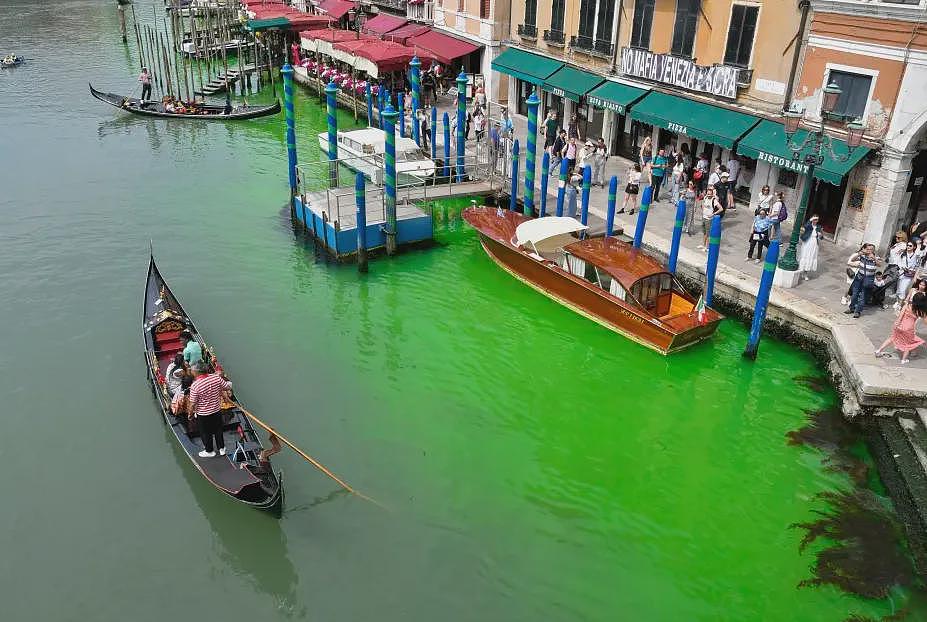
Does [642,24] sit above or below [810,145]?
above

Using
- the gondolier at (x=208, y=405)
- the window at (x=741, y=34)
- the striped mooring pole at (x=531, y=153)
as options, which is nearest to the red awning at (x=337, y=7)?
the striped mooring pole at (x=531, y=153)

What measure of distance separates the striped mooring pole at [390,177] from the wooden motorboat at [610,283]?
2.81 m

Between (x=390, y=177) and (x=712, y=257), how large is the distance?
7.97 metres

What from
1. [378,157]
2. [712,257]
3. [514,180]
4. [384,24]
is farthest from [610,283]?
[384,24]

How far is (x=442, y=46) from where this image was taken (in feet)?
106

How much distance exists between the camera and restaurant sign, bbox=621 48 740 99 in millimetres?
19297

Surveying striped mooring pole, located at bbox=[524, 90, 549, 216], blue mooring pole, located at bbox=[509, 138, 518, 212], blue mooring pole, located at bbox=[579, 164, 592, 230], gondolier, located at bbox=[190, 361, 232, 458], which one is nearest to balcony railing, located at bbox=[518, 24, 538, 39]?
blue mooring pole, located at bbox=[509, 138, 518, 212]

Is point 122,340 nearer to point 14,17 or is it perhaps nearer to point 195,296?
point 195,296

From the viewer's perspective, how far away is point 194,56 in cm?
4588

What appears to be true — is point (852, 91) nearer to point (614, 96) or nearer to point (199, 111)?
point (614, 96)

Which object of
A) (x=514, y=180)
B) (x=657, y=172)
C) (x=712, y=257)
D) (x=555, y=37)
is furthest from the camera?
(x=555, y=37)

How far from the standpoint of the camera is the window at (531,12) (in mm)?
27438

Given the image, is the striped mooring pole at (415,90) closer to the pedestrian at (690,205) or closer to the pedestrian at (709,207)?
the pedestrian at (690,205)

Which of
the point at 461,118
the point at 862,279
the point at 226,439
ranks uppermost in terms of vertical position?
the point at 461,118
